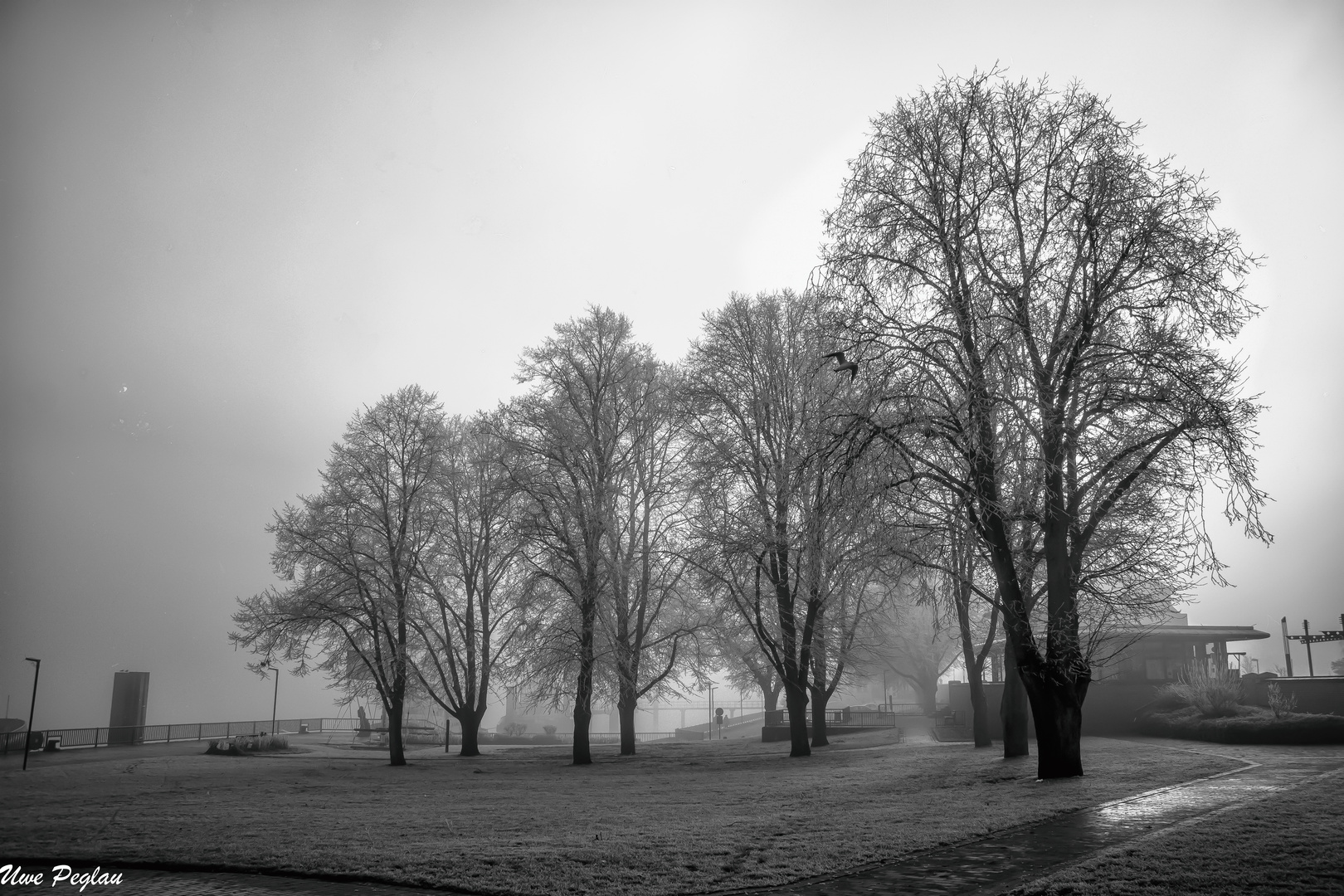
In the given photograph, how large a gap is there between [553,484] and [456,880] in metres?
19.1

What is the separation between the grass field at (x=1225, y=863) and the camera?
7.54 meters

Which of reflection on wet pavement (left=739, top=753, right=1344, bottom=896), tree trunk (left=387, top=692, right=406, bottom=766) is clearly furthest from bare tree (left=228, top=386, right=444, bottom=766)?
reflection on wet pavement (left=739, top=753, right=1344, bottom=896)

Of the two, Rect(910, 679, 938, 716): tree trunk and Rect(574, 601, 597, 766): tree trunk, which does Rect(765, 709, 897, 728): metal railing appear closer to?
Rect(910, 679, 938, 716): tree trunk

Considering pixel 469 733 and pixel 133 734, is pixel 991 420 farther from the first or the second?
pixel 133 734

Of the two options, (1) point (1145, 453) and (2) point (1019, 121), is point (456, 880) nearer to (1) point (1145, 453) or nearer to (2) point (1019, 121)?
(1) point (1145, 453)

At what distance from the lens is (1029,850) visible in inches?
376

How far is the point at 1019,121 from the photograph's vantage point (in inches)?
619

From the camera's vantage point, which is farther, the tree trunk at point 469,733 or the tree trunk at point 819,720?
the tree trunk at point 469,733

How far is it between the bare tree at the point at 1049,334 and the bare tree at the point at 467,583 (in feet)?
61.7

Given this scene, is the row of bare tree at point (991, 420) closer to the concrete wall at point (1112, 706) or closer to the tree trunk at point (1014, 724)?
the tree trunk at point (1014, 724)

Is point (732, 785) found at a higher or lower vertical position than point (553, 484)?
lower

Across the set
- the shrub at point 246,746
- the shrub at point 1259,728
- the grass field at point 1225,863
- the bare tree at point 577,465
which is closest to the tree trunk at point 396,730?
the bare tree at point 577,465

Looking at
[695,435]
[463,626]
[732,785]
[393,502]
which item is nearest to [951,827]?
[732,785]

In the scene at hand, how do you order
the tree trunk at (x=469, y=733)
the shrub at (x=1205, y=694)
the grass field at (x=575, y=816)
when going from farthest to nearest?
1. the tree trunk at (x=469, y=733)
2. the shrub at (x=1205, y=694)
3. the grass field at (x=575, y=816)
